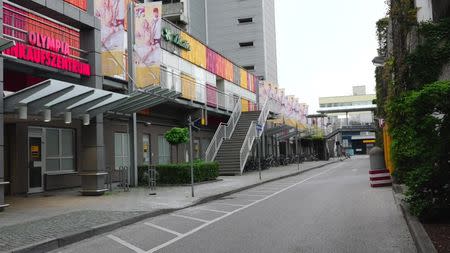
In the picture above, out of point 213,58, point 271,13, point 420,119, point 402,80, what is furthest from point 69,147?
point 271,13

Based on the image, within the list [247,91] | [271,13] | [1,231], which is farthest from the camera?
[271,13]

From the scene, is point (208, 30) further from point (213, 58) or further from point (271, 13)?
point (213, 58)

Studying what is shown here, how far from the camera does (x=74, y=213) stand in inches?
500

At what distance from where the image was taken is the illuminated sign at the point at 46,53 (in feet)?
47.6

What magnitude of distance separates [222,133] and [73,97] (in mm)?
19217

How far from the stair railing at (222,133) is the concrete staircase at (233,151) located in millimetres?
291

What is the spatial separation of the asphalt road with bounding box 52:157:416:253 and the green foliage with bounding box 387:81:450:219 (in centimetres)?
75

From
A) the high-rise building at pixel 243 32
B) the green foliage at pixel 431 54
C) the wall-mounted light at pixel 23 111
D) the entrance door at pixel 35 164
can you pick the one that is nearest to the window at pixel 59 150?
the entrance door at pixel 35 164

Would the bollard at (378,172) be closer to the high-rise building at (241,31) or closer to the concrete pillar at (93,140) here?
the concrete pillar at (93,140)

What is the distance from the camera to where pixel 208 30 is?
73812 mm

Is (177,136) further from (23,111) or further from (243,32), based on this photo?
(243,32)

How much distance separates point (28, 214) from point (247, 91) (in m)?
34.8

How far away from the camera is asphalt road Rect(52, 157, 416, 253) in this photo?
27.1ft

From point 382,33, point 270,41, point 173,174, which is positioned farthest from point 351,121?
point 173,174
